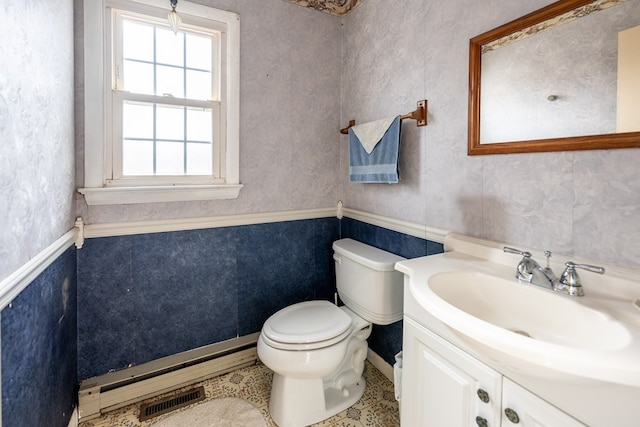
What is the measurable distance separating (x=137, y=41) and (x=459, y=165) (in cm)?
177

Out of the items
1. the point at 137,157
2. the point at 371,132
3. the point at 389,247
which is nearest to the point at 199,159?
the point at 137,157

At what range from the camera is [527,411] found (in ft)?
2.50

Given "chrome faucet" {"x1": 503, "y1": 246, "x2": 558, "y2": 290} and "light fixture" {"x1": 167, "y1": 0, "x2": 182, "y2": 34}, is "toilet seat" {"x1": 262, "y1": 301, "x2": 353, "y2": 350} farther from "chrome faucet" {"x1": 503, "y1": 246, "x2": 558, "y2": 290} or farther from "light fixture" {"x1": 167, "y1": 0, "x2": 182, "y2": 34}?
"light fixture" {"x1": 167, "y1": 0, "x2": 182, "y2": 34}

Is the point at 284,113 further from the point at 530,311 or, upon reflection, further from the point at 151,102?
the point at 530,311

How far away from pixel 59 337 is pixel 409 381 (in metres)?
1.43

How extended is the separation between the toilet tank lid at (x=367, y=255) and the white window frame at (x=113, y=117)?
2.39 ft

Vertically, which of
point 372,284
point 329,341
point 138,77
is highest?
point 138,77

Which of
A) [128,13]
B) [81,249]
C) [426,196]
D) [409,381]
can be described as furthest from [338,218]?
[128,13]

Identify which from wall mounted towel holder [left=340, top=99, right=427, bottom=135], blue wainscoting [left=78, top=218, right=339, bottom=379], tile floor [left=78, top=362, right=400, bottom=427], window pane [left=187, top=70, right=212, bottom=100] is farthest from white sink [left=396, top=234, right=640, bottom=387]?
window pane [left=187, top=70, right=212, bottom=100]

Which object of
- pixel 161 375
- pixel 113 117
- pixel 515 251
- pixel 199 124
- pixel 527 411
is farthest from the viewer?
pixel 199 124

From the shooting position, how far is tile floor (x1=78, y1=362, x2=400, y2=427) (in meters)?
1.50

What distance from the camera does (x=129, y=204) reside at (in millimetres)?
1604

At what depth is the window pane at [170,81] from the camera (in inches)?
66.4

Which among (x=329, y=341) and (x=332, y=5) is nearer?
(x=329, y=341)
